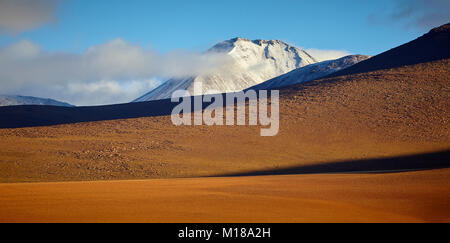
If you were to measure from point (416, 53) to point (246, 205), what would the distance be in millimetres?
65720

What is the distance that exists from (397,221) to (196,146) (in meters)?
34.3

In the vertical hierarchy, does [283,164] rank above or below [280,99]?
below

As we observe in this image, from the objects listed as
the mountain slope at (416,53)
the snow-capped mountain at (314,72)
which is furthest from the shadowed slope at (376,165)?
the snow-capped mountain at (314,72)

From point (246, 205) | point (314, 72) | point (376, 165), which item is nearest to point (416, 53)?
point (376, 165)

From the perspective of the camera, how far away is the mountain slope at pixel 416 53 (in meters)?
67.1

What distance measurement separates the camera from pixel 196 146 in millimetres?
44719

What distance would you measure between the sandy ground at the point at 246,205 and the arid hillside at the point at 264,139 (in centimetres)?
1715

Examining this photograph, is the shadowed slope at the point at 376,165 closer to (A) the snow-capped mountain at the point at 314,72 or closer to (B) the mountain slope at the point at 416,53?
(B) the mountain slope at the point at 416,53

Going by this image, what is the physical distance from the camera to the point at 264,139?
46.1 metres
